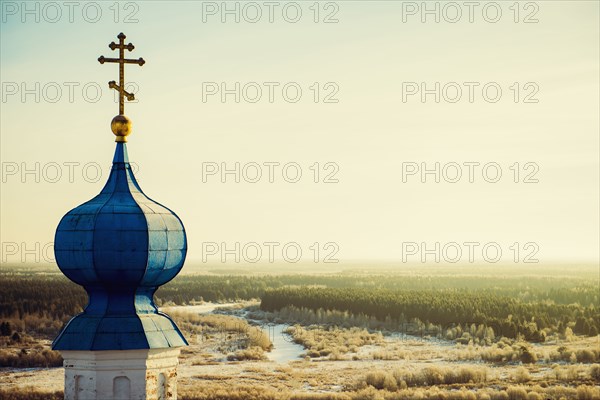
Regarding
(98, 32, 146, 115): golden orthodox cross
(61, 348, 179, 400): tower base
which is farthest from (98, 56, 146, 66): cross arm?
(61, 348, 179, 400): tower base

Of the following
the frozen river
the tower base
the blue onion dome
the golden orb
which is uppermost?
the golden orb

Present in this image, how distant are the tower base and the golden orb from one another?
87.4 inches

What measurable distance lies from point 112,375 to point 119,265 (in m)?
1.02

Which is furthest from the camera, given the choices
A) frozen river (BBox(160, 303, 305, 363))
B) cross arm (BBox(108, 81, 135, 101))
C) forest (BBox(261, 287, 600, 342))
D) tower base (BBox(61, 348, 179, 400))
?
forest (BBox(261, 287, 600, 342))

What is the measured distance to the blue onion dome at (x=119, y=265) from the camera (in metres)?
9.66

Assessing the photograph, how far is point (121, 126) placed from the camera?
1038cm

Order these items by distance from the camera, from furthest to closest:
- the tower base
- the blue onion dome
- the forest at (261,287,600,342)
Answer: the forest at (261,287,600,342) → the blue onion dome → the tower base

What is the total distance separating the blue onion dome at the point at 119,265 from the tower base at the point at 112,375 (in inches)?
4.2

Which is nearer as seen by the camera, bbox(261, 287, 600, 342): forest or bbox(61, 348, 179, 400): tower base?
bbox(61, 348, 179, 400): tower base

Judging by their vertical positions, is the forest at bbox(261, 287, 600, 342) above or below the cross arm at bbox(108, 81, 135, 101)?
below

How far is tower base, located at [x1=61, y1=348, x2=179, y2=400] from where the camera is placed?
952 cm

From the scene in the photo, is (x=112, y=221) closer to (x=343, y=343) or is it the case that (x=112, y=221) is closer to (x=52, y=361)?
(x=52, y=361)

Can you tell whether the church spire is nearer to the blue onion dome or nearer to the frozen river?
the blue onion dome

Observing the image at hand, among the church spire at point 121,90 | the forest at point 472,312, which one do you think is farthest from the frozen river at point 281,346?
the church spire at point 121,90
